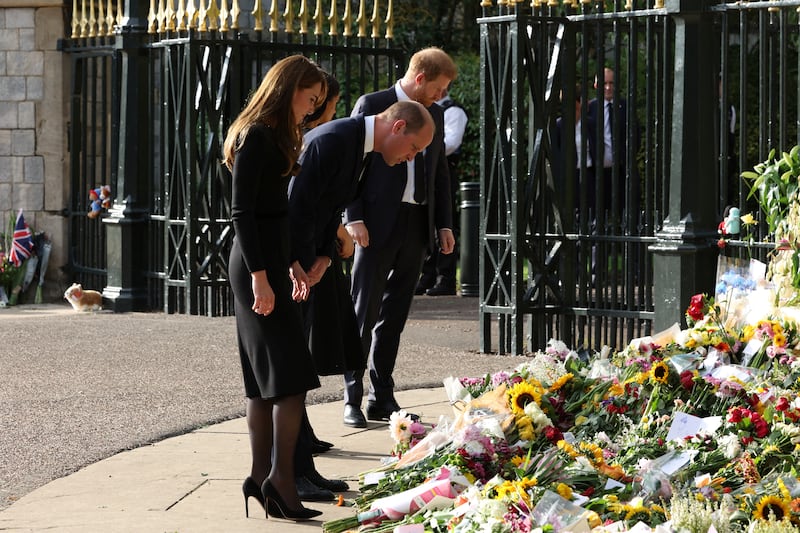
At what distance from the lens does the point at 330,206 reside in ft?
19.7

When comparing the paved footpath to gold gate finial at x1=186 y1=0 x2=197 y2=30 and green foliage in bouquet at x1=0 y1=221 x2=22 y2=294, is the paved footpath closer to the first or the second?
green foliage in bouquet at x1=0 y1=221 x2=22 y2=294

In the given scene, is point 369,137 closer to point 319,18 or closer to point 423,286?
point 319,18

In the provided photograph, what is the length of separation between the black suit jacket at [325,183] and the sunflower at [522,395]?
96 centimetres

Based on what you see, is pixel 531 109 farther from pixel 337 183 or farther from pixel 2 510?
Result: pixel 2 510

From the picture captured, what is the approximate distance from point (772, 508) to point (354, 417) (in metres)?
3.07

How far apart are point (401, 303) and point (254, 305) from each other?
2.32 metres

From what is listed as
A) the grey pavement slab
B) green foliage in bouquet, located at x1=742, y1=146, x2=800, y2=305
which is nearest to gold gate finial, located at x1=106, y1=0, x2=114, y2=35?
the grey pavement slab

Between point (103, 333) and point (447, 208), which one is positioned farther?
point (103, 333)

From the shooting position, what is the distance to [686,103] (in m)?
9.11

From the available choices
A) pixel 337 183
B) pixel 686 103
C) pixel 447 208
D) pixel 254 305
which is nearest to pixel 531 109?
pixel 686 103

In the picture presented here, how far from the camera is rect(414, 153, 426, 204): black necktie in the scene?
7.46 metres

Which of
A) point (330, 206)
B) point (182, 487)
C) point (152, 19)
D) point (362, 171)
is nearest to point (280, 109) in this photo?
point (330, 206)

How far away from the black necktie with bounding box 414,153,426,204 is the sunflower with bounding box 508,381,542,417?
2.08 metres

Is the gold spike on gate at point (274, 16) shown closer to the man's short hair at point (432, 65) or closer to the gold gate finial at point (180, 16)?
the gold gate finial at point (180, 16)
